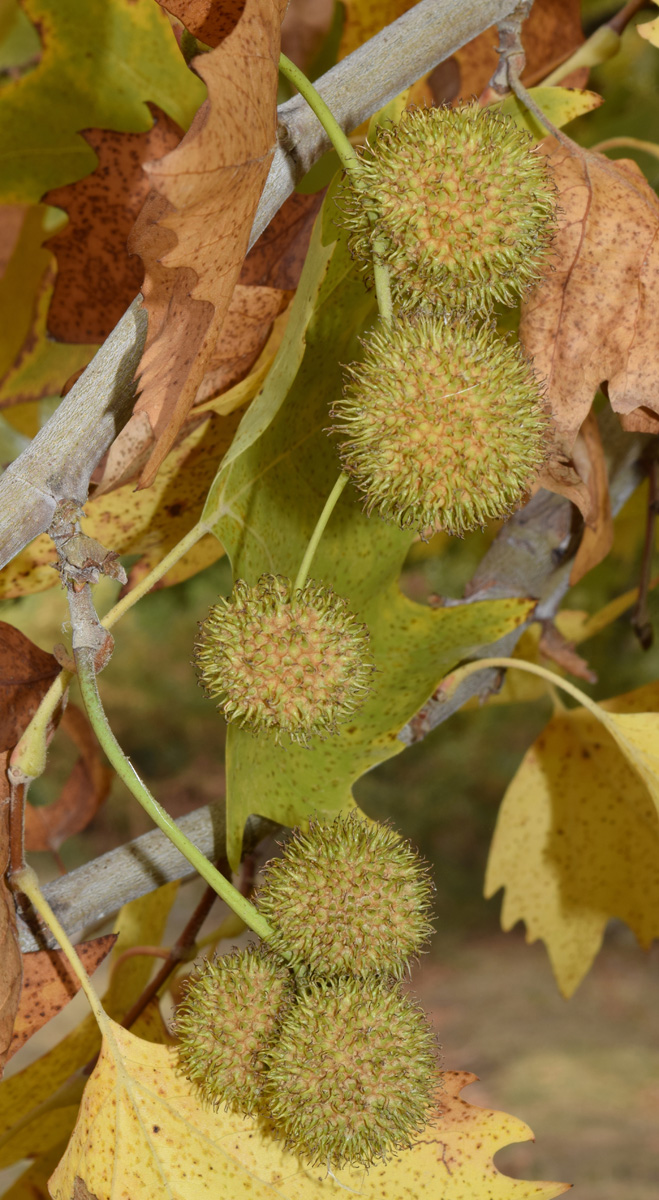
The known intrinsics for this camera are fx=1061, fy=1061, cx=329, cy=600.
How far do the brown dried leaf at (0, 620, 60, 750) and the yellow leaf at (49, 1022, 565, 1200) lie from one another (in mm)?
244

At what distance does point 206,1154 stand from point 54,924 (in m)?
0.19

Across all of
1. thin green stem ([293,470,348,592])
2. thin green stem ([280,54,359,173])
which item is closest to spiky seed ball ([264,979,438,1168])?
thin green stem ([293,470,348,592])

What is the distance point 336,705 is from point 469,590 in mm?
364

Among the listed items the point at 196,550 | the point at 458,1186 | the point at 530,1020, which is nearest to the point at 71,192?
the point at 196,550

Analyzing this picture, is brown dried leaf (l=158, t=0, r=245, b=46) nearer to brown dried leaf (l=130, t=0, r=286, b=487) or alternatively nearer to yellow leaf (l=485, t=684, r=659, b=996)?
brown dried leaf (l=130, t=0, r=286, b=487)

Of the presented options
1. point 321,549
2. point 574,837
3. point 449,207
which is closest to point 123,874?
point 321,549

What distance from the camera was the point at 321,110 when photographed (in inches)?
24.6

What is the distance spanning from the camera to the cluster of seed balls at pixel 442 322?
646mm

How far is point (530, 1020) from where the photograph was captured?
A: 2.44 meters

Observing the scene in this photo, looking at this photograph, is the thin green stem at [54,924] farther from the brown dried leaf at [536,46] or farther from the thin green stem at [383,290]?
the brown dried leaf at [536,46]

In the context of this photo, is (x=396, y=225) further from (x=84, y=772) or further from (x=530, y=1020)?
(x=530, y=1020)

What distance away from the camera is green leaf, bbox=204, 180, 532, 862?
0.71 meters

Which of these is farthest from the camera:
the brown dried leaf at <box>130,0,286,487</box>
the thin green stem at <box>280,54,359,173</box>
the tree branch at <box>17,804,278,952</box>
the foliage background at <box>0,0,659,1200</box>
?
the foliage background at <box>0,0,659,1200</box>

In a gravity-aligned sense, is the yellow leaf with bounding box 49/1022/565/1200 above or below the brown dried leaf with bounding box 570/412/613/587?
below
